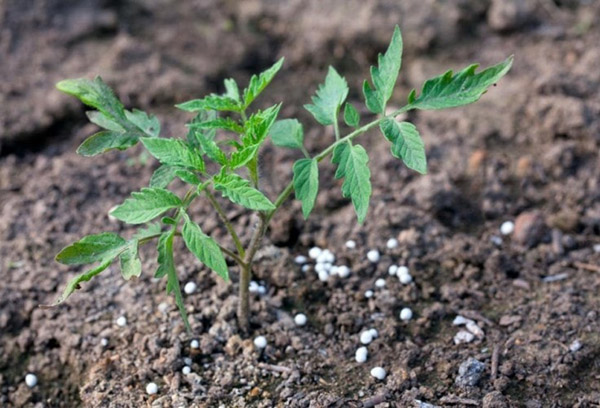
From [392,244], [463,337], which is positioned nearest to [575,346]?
[463,337]

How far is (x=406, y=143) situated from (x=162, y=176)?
2.40ft

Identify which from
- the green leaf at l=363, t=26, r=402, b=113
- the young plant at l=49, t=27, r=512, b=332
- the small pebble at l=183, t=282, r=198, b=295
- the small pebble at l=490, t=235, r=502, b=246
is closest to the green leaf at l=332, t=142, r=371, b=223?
the young plant at l=49, t=27, r=512, b=332

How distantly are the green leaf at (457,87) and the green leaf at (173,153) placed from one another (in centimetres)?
66

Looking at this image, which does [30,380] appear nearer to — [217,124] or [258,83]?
[217,124]

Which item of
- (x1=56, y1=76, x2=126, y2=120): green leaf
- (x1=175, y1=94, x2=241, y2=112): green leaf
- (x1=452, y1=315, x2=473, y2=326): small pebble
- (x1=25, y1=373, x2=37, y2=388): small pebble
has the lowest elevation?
(x1=452, y1=315, x2=473, y2=326): small pebble

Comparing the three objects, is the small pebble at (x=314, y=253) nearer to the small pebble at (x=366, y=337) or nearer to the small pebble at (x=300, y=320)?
the small pebble at (x=300, y=320)

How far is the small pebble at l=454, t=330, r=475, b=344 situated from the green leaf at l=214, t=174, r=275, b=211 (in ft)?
3.32

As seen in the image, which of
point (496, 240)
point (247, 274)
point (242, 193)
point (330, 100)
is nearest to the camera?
point (242, 193)

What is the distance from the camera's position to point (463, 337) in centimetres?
283

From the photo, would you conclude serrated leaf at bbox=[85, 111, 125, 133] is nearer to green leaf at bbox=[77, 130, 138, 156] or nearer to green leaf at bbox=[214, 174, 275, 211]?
green leaf at bbox=[77, 130, 138, 156]

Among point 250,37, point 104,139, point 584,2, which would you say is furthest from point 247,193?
point 584,2

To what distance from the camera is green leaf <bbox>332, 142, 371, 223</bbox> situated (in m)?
2.23

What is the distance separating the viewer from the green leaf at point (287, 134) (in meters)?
2.60

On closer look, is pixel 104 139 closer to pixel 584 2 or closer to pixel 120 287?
pixel 120 287
